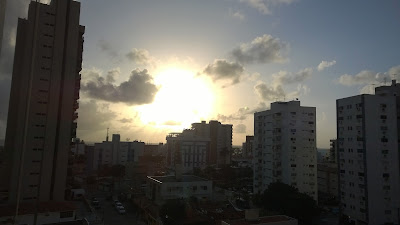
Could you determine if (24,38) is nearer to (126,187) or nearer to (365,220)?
(126,187)

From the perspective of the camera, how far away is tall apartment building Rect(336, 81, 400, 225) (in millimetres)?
30328

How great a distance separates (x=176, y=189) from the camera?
124 ft

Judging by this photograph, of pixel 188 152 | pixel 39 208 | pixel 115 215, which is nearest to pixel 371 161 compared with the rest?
pixel 115 215

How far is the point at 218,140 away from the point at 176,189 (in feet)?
192

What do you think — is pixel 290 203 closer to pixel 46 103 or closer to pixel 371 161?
pixel 371 161

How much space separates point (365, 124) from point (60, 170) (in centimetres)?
3159

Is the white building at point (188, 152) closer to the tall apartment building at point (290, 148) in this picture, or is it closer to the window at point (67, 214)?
the tall apartment building at point (290, 148)

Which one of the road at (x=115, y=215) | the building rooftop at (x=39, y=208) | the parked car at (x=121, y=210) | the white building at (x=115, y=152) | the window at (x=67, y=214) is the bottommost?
the road at (x=115, y=215)

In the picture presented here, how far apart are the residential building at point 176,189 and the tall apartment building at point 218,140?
49.8 metres

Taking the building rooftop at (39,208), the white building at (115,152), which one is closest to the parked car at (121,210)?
the building rooftop at (39,208)

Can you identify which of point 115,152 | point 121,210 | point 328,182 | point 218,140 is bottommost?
point 121,210

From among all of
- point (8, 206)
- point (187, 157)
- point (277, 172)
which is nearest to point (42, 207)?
point (8, 206)

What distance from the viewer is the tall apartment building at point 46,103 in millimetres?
25484

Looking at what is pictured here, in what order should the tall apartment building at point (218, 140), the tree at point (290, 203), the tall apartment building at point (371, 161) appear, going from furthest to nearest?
the tall apartment building at point (218, 140)
the tall apartment building at point (371, 161)
the tree at point (290, 203)
